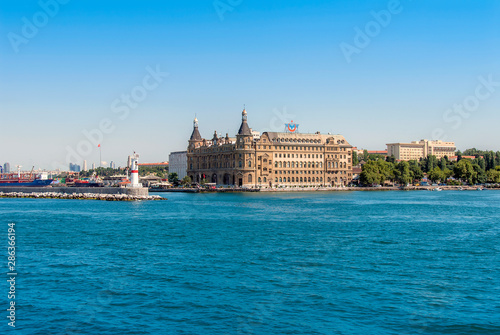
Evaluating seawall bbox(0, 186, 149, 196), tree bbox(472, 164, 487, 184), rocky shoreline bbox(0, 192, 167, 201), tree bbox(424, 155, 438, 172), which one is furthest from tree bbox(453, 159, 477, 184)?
seawall bbox(0, 186, 149, 196)

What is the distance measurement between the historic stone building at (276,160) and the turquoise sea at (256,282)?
88596 mm

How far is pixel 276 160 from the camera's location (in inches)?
5059

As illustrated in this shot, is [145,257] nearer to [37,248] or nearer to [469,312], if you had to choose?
[37,248]

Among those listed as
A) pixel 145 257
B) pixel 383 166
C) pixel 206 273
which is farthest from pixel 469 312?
pixel 383 166

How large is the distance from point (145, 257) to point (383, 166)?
407 feet

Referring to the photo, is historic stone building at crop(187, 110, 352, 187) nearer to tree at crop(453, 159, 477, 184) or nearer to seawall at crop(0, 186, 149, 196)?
tree at crop(453, 159, 477, 184)

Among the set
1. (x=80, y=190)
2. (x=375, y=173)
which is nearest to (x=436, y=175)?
(x=375, y=173)

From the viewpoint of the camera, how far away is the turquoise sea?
16.7m

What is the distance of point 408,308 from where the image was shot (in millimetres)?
18109

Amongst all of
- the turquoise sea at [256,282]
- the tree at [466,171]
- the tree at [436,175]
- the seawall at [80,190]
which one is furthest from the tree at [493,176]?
the turquoise sea at [256,282]

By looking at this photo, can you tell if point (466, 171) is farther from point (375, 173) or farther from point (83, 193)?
point (83, 193)

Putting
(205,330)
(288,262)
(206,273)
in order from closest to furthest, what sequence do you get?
(205,330) < (206,273) < (288,262)

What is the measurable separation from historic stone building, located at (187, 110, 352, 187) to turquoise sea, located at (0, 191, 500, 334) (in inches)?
3488

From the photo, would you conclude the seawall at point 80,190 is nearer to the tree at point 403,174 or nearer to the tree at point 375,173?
the tree at point 375,173
